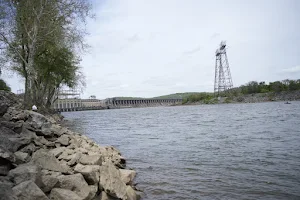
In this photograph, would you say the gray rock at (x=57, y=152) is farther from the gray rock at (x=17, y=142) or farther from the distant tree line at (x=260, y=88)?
the distant tree line at (x=260, y=88)

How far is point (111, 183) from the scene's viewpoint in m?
7.25

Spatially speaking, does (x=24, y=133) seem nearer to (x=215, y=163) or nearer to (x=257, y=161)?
(x=215, y=163)

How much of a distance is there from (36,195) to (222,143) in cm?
1352

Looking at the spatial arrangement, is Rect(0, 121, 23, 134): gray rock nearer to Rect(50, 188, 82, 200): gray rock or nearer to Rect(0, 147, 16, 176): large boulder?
Rect(0, 147, 16, 176): large boulder

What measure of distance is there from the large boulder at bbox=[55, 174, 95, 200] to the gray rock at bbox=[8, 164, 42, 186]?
2.16 ft

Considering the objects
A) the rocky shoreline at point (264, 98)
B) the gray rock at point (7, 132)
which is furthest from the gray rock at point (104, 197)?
the rocky shoreline at point (264, 98)

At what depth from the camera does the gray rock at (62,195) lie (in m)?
5.59

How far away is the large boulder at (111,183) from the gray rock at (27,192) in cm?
233

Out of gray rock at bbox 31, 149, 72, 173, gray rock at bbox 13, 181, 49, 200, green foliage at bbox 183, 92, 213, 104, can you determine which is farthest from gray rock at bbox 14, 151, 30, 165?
green foliage at bbox 183, 92, 213, 104

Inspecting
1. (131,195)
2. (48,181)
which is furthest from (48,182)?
(131,195)

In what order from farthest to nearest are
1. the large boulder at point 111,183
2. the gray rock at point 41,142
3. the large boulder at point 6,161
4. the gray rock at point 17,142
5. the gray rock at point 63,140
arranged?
the gray rock at point 63,140, the gray rock at point 41,142, the gray rock at point 17,142, the large boulder at point 111,183, the large boulder at point 6,161

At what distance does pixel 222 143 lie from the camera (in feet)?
54.1

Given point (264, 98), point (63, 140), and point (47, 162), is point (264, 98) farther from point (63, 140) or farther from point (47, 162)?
point (47, 162)

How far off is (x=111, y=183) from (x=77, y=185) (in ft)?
3.98
